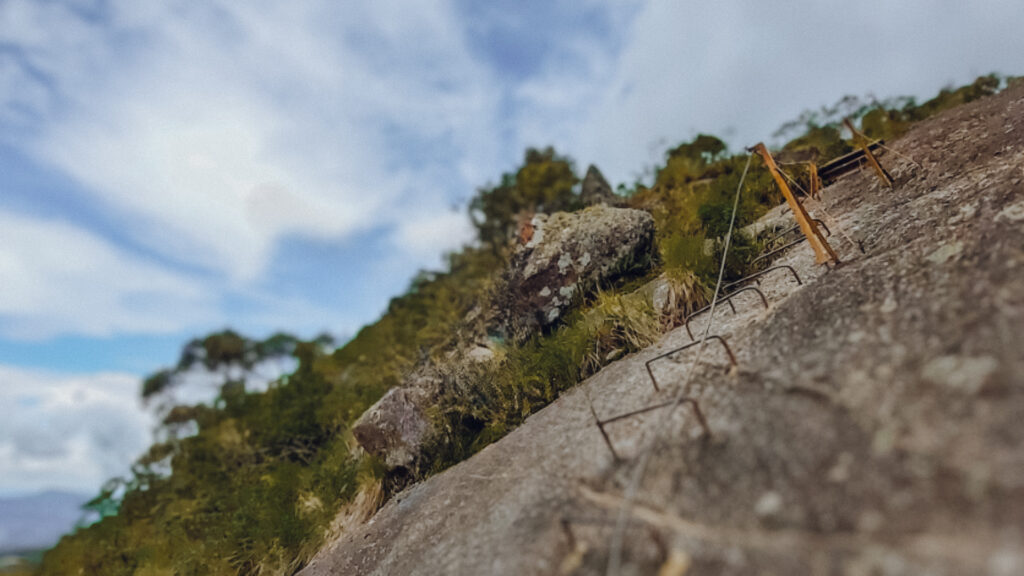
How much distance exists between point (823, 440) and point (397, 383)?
20.2 ft

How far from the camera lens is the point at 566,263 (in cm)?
570

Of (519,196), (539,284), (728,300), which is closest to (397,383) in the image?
(539,284)

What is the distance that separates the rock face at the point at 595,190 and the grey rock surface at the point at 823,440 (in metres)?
5.08

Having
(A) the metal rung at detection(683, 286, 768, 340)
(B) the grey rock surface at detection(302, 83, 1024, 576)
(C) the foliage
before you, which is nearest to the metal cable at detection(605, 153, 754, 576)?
(B) the grey rock surface at detection(302, 83, 1024, 576)

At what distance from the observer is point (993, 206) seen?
2875mm

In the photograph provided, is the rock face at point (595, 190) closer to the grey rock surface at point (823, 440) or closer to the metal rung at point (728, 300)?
the metal rung at point (728, 300)

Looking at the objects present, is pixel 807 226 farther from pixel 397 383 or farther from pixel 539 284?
pixel 397 383

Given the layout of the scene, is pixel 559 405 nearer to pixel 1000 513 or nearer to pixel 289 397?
pixel 1000 513

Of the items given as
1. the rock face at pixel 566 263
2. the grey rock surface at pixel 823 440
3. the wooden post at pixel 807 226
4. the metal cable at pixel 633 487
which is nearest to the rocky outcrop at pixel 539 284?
the rock face at pixel 566 263

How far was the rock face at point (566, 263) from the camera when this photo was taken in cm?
561

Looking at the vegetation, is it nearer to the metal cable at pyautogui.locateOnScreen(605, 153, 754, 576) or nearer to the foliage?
the foliage

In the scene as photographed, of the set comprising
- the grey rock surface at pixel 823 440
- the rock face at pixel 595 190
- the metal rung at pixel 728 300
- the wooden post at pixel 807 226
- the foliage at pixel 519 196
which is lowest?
the grey rock surface at pixel 823 440

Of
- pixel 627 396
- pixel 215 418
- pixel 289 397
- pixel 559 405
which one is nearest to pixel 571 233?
pixel 559 405

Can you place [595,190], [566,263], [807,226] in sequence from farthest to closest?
[595,190], [566,263], [807,226]
